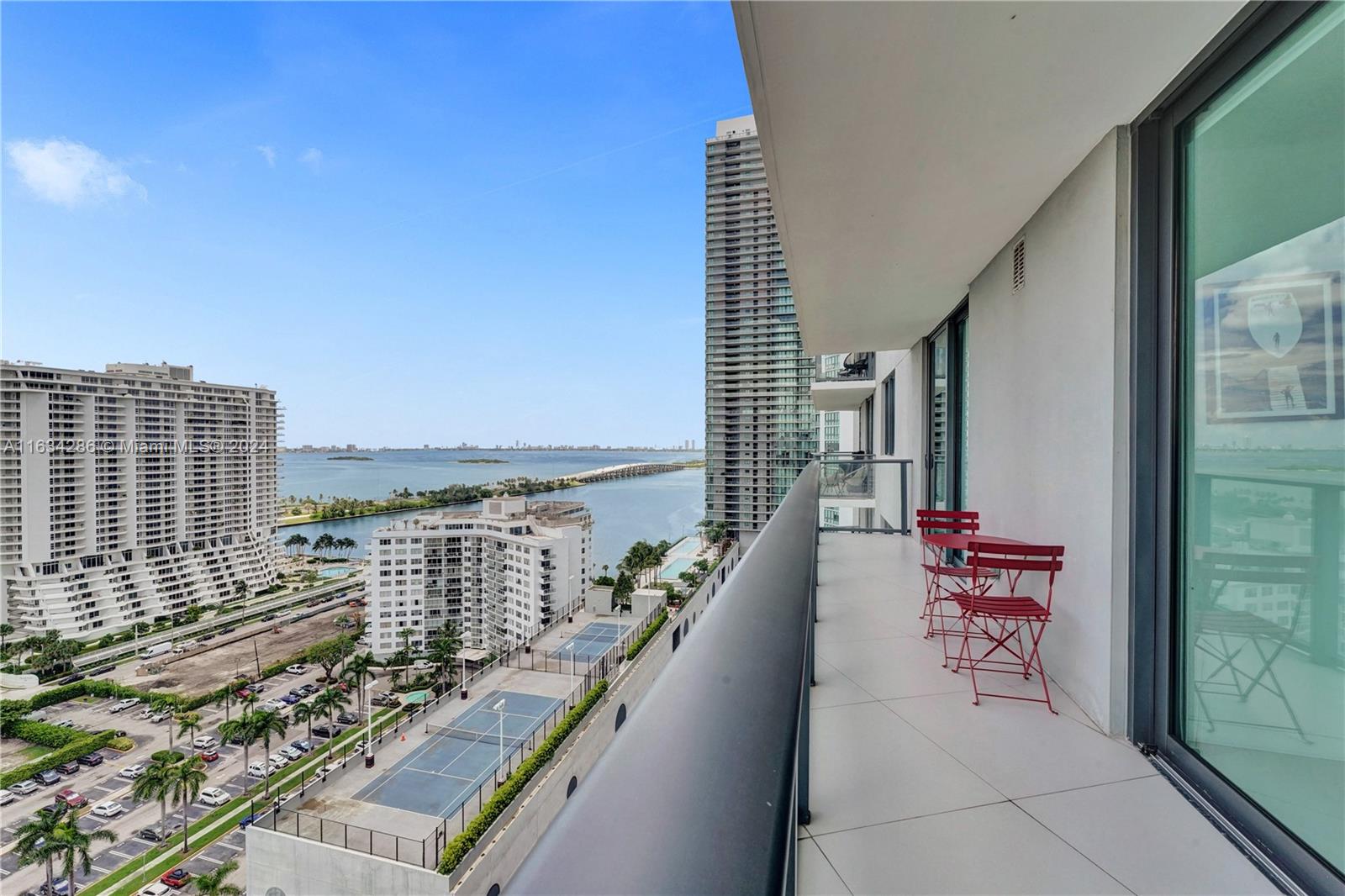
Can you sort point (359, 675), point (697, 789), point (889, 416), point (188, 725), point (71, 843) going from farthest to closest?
point (359, 675) → point (188, 725) → point (71, 843) → point (889, 416) → point (697, 789)

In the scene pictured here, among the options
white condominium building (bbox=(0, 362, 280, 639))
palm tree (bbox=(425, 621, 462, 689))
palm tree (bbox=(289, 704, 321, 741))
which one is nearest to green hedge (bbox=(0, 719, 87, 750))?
palm tree (bbox=(289, 704, 321, 741))

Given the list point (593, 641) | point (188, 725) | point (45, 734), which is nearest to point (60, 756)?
point (45, 734)

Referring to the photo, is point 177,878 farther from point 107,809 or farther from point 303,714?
point 107,809

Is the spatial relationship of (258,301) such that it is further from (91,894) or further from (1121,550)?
(1121,550)

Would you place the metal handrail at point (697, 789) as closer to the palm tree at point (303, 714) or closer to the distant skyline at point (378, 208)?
the palm tree at point (303, 714)

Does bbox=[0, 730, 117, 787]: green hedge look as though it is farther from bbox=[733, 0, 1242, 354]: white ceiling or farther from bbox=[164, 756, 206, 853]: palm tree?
bbox=[733, 0, 1242, 354]: white ceiling

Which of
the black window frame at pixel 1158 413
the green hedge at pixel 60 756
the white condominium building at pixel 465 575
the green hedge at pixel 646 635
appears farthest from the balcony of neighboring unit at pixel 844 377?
the green hedge at pixel 60 756
